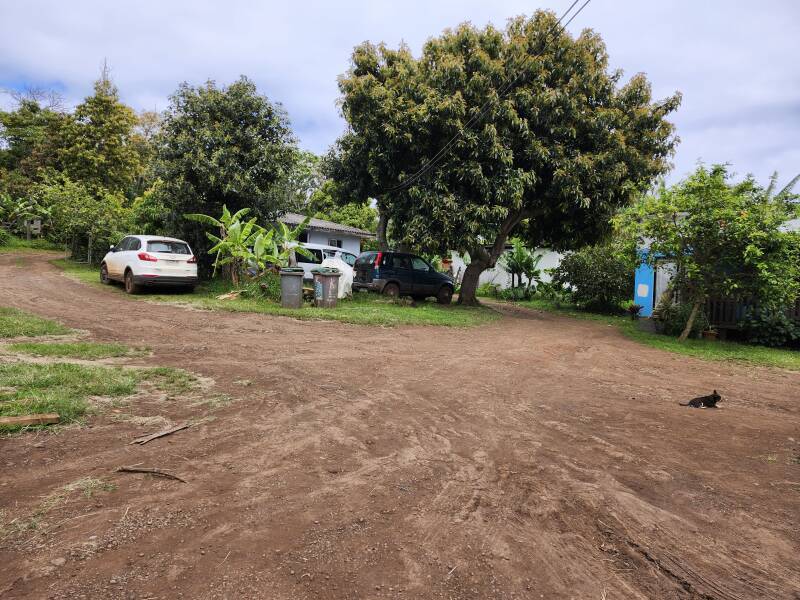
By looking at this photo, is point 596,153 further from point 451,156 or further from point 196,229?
point 196,229

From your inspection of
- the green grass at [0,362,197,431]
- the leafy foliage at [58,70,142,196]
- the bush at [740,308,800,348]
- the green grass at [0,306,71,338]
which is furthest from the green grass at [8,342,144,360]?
the leafy foliage at [58,70,142,196]

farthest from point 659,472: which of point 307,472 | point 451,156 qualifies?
point 451,156

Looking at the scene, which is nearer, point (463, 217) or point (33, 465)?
point (33, 465)

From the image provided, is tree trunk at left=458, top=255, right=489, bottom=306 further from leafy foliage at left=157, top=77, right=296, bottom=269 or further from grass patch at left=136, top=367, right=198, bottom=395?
grass patch at left=136, top=367, right=198, bottom=395

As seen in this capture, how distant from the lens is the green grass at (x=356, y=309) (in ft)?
39.9

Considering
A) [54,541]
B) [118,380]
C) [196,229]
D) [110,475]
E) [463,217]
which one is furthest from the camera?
[196,229]

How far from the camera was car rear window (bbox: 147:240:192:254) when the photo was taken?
13.7 m

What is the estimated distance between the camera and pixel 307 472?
3426 millimetres

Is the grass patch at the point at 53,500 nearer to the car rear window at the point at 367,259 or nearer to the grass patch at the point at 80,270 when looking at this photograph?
the car rear window at the point at 367,259

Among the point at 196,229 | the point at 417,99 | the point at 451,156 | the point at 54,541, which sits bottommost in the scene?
the point at 54,541

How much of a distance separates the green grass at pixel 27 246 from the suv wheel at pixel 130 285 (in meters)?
17.4

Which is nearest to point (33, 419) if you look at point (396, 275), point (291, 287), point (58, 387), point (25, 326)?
point (58, 387)

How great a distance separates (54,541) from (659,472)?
3968 millimetres

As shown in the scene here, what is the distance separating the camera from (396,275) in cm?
1702
